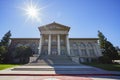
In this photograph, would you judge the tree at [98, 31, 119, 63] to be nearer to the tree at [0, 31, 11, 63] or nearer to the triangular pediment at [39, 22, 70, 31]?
the triangular pediment at [39, 22, 70, 31]

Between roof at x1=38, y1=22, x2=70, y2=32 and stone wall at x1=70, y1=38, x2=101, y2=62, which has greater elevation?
roof at x1=38, y1=22, x2=70, y2=32

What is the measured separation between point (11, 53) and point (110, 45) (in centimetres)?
3517

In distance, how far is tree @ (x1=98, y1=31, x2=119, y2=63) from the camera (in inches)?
1432

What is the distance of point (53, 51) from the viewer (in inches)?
1470

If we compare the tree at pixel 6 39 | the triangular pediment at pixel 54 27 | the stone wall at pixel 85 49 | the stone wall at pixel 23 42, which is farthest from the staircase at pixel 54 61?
the tree at pixel 6 39

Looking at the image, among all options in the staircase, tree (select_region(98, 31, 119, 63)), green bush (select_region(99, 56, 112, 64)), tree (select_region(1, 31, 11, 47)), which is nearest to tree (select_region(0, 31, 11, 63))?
tree (select_region(1, 31, 11, 47))

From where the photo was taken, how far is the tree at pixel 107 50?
36362 mm

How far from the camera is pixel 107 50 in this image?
40375 mm

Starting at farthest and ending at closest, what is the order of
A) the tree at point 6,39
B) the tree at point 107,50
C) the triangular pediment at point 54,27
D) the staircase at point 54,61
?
the tree at point 6,39, the tree at point 107,50, the triangular pediment at point 54,27, the staircase at point 54,61

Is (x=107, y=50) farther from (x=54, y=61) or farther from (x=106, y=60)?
(x=54, y=61)

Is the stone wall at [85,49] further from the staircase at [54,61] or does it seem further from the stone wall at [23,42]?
the staircase at [54,61]

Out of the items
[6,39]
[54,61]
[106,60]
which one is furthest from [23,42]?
[106,60]

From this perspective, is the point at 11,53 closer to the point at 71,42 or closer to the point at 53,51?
the point at 53,51

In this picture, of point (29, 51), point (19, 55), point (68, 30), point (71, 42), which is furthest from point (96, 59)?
point (19, 55)
